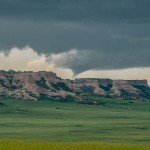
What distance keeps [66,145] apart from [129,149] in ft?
24.9

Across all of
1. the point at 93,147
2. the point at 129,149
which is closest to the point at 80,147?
the point at 93,147

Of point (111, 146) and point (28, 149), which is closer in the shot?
point (28, 149)

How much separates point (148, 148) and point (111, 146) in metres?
4.68

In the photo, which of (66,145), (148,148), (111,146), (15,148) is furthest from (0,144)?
(148,148)

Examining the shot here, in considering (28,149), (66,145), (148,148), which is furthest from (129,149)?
(28,149)

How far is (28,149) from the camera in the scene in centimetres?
5962

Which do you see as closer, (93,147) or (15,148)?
(15,148)

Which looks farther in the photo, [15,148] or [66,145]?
[66,145]

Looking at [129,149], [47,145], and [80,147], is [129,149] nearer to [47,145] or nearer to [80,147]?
[80,147]

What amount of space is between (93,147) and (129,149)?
4372 millimetres

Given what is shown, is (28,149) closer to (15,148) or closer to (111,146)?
(15,148)

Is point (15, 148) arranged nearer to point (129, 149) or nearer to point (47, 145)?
point (47, 145)

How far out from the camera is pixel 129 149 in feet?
207

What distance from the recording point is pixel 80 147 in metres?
62.4
